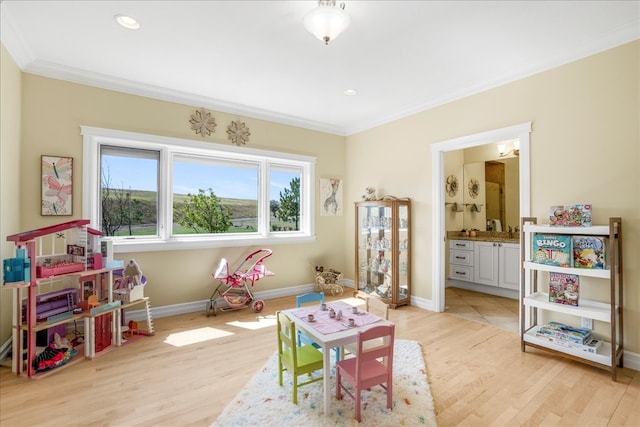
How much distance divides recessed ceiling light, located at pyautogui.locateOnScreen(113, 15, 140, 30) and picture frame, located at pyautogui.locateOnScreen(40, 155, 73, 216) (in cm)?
166

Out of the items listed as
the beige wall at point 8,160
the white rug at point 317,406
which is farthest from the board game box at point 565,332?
the beige wall at point 8,160

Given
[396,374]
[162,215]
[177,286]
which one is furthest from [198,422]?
[162,215]

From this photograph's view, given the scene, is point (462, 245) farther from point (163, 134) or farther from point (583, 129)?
point (163, 134)

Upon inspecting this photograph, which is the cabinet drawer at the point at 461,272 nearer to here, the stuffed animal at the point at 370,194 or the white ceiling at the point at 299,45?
the stuffed animal at the point at 370,194

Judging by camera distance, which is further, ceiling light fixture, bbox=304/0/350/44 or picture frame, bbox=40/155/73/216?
picture frame, bbox=40/155/73/216

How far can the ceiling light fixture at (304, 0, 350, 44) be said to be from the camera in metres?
2.14

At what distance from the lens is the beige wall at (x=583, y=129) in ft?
8.64

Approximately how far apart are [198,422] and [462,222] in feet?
17.0

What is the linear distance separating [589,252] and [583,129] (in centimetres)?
115

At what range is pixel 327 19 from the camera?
84.8 inches

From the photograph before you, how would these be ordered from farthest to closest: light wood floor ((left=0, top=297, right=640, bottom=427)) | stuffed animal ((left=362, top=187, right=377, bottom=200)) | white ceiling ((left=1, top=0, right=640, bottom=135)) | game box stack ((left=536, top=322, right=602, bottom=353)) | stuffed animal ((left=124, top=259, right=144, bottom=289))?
stuffed animal ((left=362, top=187, right=377, bottom=200)), stuffed animal ((left=124, top=259, right=144, bottom=289)), game box stack ((left=536, top=322, right=602, bottom=353)), white ceiling ((left=1, top=0, right=640, bottom=135)), light wood floor ((left=0, top=297, right=640, bottom=427))

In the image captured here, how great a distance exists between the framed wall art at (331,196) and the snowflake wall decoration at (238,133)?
1481 mm

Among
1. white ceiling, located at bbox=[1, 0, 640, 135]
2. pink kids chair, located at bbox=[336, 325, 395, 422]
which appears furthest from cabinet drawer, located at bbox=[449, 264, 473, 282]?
pink kids chair, located at bbox=[336, 325, 395, 422]

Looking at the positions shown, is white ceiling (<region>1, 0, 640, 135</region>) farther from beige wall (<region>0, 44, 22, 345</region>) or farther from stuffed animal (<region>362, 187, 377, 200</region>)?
stuffed animal (<region>362, 187, 377, 200</region>)
